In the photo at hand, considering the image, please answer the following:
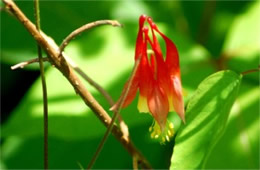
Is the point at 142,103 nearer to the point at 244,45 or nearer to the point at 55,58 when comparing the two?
the point at 55,58

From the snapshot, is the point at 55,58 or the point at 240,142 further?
the point at 240,142

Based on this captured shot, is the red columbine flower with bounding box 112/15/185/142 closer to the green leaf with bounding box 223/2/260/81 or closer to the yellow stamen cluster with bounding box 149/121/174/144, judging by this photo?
the yellow stamen cluster with bounding box 149/121/174/144

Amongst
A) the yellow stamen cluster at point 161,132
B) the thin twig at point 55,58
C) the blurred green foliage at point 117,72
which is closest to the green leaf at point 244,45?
the blurred green foliage at point 117,72

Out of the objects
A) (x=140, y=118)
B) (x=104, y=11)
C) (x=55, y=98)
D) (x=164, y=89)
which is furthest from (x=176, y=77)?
(x=104, y=11)

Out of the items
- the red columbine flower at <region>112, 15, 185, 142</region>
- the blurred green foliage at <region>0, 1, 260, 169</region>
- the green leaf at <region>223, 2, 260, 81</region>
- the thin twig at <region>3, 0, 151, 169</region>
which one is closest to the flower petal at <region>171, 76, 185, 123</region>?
the red columbine flower at <region>112, 15, 185, 142</region>

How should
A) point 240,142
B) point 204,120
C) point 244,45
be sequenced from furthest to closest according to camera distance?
point 244,45 → point 240,142 → point 204,120

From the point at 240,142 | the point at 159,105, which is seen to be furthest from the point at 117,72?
the point at 159,105

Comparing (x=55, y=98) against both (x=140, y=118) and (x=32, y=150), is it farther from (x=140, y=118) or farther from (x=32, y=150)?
(x=32, y=150)
